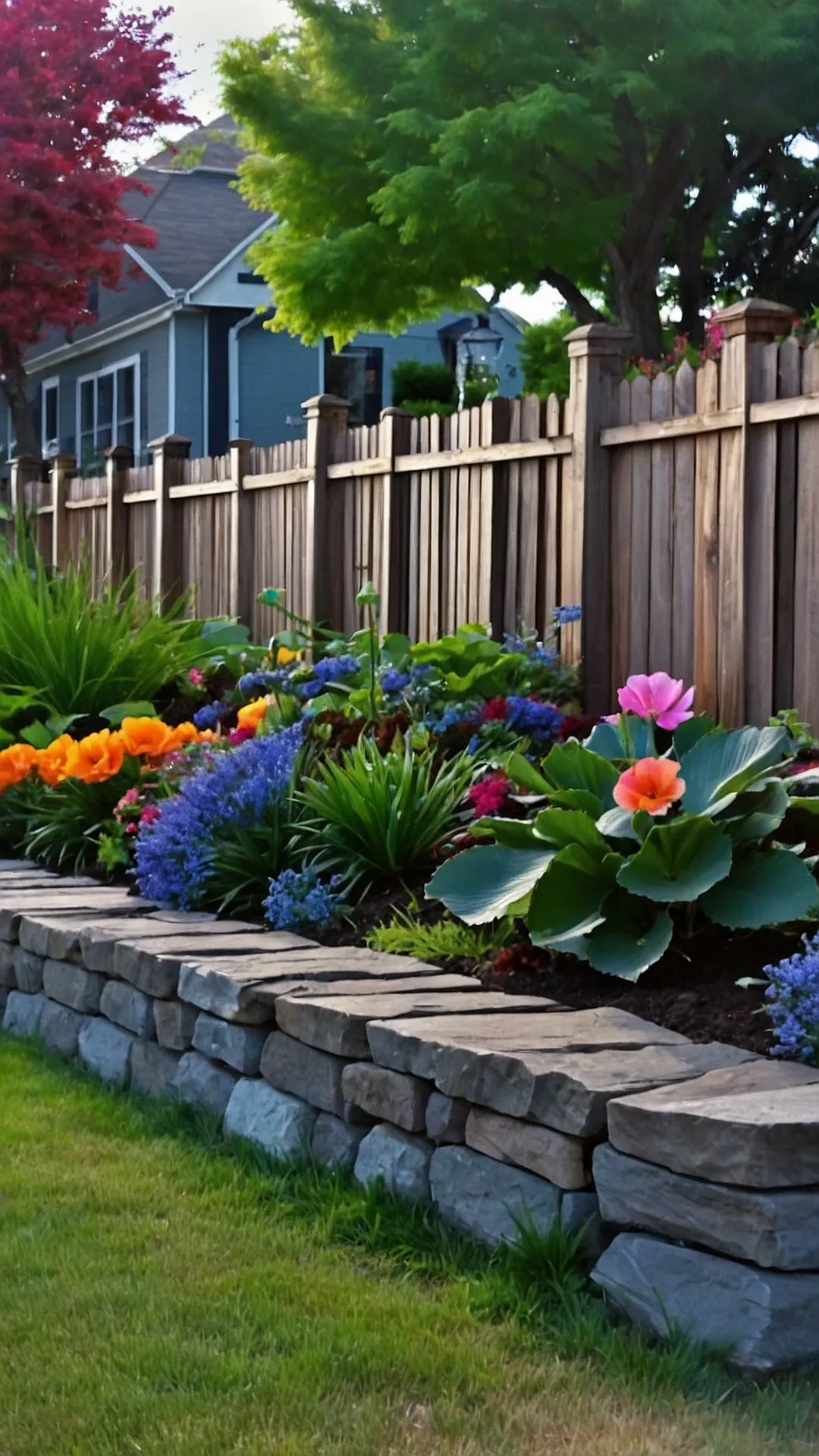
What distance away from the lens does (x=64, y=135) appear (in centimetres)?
1791

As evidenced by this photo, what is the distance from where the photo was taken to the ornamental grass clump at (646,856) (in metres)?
3.59

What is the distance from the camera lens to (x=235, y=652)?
7.89 metres

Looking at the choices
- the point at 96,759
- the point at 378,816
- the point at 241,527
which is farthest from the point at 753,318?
the point at 241,527

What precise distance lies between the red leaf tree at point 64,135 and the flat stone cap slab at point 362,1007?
50.6 ft

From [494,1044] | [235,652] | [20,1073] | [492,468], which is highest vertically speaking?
[492,468]

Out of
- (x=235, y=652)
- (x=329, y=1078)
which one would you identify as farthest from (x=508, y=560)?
(x=329, y=1078)

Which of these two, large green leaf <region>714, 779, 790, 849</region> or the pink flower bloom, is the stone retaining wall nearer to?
large green leaf <region>714, 779, 790, 849</region>

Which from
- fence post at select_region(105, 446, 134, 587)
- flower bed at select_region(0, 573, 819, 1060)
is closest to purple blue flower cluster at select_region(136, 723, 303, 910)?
flower bed at select_region(0, 573, 819, 1060)

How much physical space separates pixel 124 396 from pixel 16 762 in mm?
18185

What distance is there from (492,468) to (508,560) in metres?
0.39

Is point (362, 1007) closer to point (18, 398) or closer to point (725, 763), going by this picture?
point (725, 763)

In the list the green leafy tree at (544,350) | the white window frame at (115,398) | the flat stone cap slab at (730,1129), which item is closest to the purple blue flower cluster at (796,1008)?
the flat stone cap slab at (730,1129)

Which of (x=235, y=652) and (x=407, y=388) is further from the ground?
(x=407, y=388)

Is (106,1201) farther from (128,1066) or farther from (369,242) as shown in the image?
(369,242)
